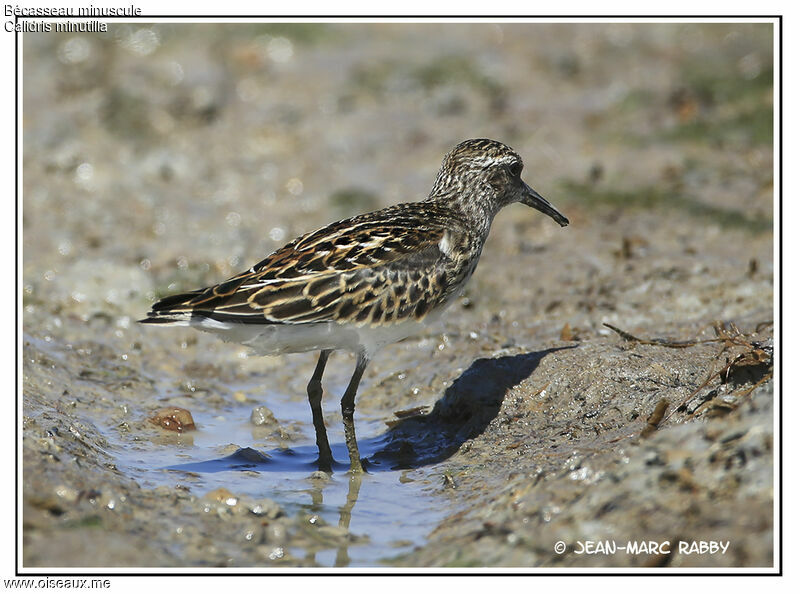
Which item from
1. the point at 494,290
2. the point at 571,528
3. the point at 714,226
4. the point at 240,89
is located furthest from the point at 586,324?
the point at 240,89

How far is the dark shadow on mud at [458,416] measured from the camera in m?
7.74

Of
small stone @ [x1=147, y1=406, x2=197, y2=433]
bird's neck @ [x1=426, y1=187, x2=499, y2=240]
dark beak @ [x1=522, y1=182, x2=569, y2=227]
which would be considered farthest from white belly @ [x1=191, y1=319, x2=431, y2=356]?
dark beak @ [x1=522, y1=182, x2=569, y2=227]

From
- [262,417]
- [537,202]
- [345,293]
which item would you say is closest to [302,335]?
[345,293]

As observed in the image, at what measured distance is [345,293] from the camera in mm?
6996

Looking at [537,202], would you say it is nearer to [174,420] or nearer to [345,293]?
[345,293]

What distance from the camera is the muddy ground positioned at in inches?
215

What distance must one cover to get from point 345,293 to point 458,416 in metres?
1.68

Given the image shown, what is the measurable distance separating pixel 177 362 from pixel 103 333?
34.6 inches

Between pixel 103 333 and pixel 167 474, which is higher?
pixel 103 333

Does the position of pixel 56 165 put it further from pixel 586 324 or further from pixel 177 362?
pixel 586 324

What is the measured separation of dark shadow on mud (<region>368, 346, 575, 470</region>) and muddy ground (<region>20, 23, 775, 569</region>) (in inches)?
0.9

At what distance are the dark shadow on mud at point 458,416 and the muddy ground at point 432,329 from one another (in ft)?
0.08

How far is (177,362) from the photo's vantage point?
9641 millimetres

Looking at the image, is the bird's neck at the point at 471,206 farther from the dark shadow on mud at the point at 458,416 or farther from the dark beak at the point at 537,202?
the dark shadow on mud at the point at 458,416
